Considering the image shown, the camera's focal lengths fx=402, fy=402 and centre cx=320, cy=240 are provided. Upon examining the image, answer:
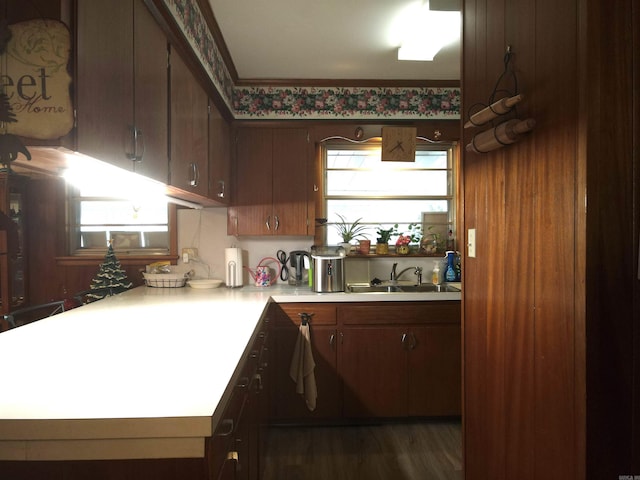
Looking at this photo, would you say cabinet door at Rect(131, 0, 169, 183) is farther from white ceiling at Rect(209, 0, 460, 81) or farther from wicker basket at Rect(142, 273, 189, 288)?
wicker basket at Rect(142, 273, 189, 288)

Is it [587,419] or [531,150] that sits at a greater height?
[531,150]

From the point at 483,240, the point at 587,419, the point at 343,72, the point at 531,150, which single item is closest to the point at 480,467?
the point at 587,419

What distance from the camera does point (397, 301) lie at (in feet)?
8.85

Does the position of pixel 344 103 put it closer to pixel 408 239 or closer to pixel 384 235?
pixel 384 235

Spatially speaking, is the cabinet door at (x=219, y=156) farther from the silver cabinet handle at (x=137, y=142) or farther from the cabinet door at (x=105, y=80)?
the cabinet door at (x=105, y=80)

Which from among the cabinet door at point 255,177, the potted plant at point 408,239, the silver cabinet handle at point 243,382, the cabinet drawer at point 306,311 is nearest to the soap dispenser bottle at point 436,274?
the potted plant at point 408,239

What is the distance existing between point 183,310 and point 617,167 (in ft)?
5.81

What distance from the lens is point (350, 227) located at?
331 cm

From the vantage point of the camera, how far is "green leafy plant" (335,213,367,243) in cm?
330

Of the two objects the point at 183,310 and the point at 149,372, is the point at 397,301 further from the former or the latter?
the point at 149,372

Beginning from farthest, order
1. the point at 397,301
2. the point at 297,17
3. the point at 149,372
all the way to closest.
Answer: the point at 397,301, the point at 297,17, the point at 149,372

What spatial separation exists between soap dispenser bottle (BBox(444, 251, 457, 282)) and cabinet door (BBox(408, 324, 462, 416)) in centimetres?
54

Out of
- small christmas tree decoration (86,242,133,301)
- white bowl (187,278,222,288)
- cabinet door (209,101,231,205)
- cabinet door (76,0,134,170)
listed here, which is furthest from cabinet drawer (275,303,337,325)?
cabinet door (76,0,134,170)

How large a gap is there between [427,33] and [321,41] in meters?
0.62
